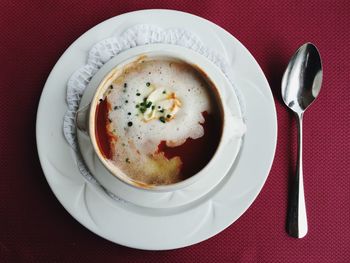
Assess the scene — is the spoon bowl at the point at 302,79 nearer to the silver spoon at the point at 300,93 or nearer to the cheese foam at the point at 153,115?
the silver spoon at the point at 300,93

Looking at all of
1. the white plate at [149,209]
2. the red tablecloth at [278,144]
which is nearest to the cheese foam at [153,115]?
the white plate at [149,209]

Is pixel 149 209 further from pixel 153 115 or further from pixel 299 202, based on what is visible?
pixel 299 202

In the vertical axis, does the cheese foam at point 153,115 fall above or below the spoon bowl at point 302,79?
below

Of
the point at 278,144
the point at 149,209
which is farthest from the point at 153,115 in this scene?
the point at 278,144

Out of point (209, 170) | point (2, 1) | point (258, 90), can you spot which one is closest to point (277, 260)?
point (209, 170)

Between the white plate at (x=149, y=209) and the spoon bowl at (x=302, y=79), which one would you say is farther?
the spoon bowl at (x=302, y=79)

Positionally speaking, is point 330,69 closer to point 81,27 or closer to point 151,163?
point 151,163

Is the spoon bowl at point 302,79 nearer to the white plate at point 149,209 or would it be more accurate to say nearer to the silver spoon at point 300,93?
the silver spoon at point 300,93
